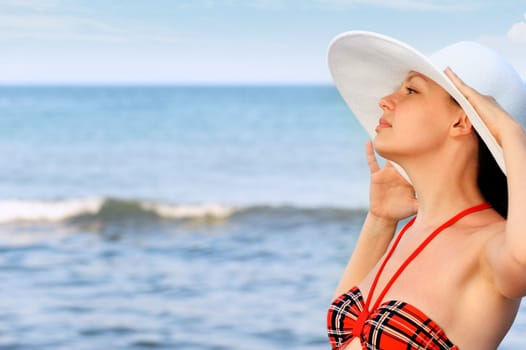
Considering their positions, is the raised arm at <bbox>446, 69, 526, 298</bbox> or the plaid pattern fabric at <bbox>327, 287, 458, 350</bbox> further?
the plaid pattern fabric at <bbox>327, 287, 458, 350</bbox>

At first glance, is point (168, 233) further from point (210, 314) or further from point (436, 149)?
point (436, 149)

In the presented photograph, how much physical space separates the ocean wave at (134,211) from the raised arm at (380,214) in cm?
762

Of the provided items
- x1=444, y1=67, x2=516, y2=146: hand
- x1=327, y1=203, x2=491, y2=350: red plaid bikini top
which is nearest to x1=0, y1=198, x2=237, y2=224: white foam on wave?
x1=327, y1=203, x2=491, y2=350: red plaid bikini top

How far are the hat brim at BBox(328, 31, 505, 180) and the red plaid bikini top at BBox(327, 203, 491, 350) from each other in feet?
0.95

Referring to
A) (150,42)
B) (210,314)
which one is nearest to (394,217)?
→ (210,314)

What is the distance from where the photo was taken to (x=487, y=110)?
6.28 ft

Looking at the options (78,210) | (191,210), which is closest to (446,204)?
(191,210)

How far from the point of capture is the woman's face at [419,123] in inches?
80.4

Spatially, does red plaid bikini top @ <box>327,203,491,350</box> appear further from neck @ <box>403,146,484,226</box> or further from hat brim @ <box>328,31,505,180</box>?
hat brim @ <box>328,31,505,180</box>

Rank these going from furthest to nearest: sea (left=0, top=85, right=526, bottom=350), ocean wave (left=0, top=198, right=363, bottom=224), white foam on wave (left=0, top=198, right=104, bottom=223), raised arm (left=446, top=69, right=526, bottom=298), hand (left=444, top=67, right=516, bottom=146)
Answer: white foam on wave (left=0, top=198, right=104, bottom=223) < ocean wave (left=0, top=198, right=363, bottom=224) < sea (left=0, top=85, right=526, bottom=350) < hand (left=444, top=67, right=516, bottom=146) < raised arm (left=446, top=69, right=526, bottom=298)

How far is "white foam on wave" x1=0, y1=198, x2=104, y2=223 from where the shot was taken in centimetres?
1103

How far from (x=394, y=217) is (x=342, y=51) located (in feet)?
1.54

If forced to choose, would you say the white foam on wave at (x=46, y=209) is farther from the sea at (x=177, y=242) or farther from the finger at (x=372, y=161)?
the finger at (x=372, y=161)

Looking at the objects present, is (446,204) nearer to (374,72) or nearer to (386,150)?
(386,150)
